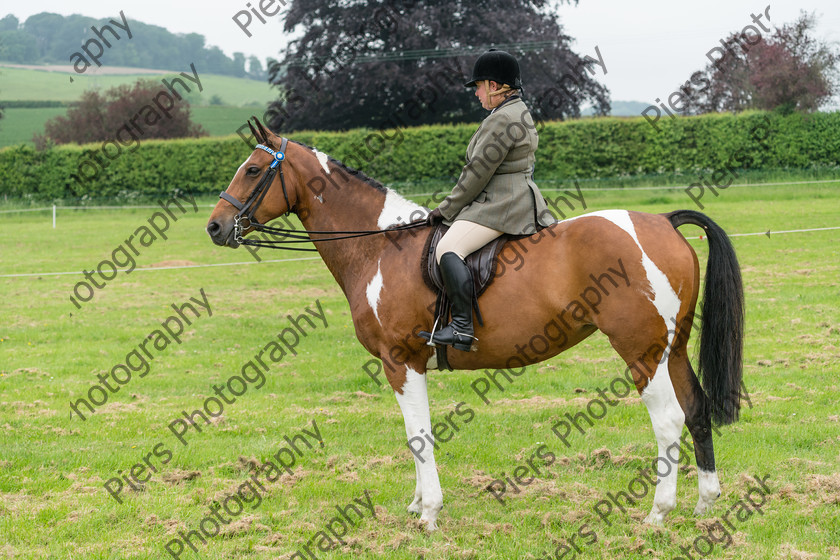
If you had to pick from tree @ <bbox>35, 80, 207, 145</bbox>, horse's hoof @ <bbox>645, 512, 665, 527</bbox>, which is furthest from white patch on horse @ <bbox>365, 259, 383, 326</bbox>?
tree @ <bbox>35, 80, 207, 145</bbox>

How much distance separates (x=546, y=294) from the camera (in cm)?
467

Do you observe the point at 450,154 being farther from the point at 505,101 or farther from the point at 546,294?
the point at 546,294

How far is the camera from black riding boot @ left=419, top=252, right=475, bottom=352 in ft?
15.2

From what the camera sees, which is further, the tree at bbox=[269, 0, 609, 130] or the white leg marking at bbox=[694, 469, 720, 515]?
the tree at bbox=[269, 0, 609, 130]

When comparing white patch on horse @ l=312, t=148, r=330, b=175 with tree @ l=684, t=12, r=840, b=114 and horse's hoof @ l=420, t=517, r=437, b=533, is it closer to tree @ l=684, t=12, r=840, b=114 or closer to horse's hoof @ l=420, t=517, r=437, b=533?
horse's hoof @ l=420, t=517, r=437, b=533

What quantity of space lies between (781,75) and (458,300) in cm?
2822

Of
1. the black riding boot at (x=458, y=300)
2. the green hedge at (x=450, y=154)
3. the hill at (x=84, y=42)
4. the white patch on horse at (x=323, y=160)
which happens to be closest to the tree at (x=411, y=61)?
the green hedge at (x=450, y=154)

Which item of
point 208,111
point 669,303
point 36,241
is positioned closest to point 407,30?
point 36,241

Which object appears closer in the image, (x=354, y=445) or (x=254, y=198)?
(x=254, y=198)

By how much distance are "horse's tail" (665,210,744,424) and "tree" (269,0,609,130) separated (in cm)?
2595

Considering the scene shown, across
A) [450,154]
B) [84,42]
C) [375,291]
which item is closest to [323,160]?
[375,291]

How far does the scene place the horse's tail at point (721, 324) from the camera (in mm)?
4828

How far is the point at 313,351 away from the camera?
32.3 ft

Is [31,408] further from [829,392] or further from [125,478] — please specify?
[829,392]
